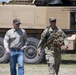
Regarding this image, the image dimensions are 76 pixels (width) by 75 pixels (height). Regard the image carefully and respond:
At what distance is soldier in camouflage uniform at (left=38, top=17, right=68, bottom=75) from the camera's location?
996 centimetres

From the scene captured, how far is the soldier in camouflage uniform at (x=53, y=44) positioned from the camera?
32.7 feet

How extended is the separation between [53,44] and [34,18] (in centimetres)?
529

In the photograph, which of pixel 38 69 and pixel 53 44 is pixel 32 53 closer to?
pixel 38 69

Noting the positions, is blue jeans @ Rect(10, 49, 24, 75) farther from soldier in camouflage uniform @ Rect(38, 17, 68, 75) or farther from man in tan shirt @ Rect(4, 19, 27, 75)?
soldier in camouflage uniform @ Rect(38, 17, 68, 75)

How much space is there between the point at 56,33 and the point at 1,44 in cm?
606

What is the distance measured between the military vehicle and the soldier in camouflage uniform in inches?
193

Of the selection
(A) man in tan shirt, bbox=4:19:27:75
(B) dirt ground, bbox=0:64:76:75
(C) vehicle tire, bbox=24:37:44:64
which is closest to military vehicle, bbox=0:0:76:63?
(C) vehicle tire, bbox=24:37:44:64

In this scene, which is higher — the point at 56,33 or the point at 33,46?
the point at 56,33

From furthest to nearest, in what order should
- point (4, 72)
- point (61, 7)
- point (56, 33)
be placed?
point (61, 7), point (4, 72), point (56, 33)

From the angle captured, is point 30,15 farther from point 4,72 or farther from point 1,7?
point 4,72

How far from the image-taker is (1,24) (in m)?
15.5

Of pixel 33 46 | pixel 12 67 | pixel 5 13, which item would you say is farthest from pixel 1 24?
pixel 12 67

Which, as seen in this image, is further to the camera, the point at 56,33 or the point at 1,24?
the point at 1,24

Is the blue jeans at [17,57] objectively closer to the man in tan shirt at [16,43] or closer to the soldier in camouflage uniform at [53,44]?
the man in tan shirt at [16,43]
